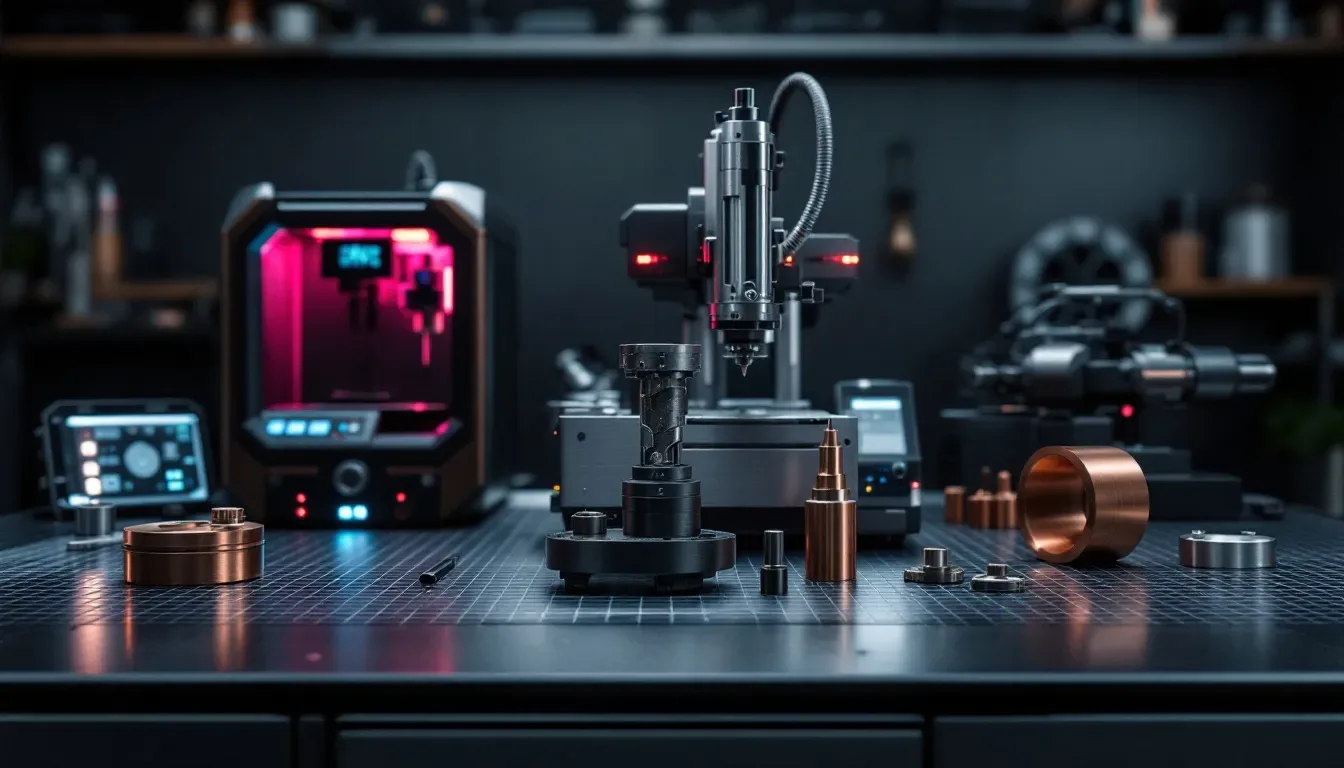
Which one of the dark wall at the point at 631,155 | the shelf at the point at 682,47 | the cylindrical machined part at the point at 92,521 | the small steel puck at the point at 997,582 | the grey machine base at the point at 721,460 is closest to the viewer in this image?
the small steel puck at the point at 997,582

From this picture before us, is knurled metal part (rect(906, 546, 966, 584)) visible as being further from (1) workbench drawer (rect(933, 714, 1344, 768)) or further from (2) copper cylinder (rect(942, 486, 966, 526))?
(2) copper cylinder (rect(942, 486, 966, 526))

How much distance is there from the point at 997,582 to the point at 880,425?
0.40 metres

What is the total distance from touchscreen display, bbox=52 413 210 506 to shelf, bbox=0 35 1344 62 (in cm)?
125

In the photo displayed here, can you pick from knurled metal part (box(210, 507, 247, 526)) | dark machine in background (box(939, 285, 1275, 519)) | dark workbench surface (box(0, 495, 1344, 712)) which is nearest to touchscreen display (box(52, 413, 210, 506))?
dark workbench surface (box(0, 495, 1344, 712))

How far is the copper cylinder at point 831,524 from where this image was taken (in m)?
1.13

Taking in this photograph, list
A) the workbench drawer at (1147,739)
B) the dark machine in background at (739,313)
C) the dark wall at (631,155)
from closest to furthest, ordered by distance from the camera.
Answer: the workbench drawer at (1147,739) < the dark machine in background at (739,313) < the dark wall at (631,155)

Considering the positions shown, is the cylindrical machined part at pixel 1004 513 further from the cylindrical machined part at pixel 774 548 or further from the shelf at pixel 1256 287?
the shelf at pixel 1256 287

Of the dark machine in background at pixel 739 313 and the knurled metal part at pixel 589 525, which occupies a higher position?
the dark machine in background at pixel 739 313

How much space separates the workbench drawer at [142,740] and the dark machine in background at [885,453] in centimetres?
69

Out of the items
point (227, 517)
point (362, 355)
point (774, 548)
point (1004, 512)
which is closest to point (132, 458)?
point (362, 355)

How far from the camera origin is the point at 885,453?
4.58 ft

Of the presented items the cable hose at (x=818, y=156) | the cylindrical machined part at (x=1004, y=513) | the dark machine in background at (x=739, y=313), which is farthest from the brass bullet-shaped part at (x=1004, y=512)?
the cable hose at (x=818, y=156)

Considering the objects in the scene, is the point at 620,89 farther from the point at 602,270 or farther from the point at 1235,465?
the point at 1235,465

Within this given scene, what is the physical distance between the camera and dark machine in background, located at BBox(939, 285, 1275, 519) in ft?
4.97
